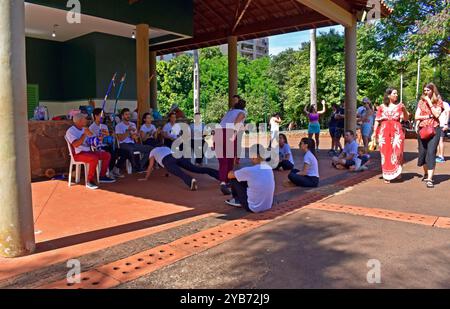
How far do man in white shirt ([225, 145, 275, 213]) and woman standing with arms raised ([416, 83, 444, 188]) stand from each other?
10.8ft

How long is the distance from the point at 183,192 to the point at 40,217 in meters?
2.30

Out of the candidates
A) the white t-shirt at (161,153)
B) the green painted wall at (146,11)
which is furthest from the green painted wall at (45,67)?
the white t-shirt at (161,153)

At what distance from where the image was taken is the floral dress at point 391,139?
7.27m

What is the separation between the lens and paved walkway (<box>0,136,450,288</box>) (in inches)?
128

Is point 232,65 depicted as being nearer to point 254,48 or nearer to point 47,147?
point 47,147

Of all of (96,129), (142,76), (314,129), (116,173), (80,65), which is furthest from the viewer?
(80,65)

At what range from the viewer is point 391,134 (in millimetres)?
7316

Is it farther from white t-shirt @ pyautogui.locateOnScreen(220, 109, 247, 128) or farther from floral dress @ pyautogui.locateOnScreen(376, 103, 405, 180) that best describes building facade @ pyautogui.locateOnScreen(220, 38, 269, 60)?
white t-shirt @ pyautogui.locateOnScreen(220, 109, 247, 128)

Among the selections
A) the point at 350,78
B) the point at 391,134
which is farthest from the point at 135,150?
the point at 350,78

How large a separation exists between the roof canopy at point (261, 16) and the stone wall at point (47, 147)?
5.93 metres

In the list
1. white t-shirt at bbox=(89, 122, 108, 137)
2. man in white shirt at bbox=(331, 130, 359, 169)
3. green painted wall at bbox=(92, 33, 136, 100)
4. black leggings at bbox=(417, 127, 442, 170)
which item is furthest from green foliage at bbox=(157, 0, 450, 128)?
white t-shirt at bbox=(89, 122, 108, 137)

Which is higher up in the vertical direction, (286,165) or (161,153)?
(161,153)

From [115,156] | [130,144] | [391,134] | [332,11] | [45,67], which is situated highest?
[332,11]

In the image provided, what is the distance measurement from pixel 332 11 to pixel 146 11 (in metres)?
4.76
